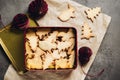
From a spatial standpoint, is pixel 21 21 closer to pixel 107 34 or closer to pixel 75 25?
pixel 75 25

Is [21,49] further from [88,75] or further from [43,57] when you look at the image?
[88,75]

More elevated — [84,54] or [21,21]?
[21,21]

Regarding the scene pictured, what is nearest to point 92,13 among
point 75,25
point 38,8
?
point 75,25

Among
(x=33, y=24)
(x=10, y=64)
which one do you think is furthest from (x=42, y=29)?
(x=10, y=64)

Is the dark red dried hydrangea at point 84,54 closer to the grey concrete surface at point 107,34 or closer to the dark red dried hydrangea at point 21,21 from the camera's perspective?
the grey concrete surface at point 107,34

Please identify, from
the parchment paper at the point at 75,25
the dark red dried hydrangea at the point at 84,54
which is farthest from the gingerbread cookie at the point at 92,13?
the dark red dried hydrangea at the point at 84,54
